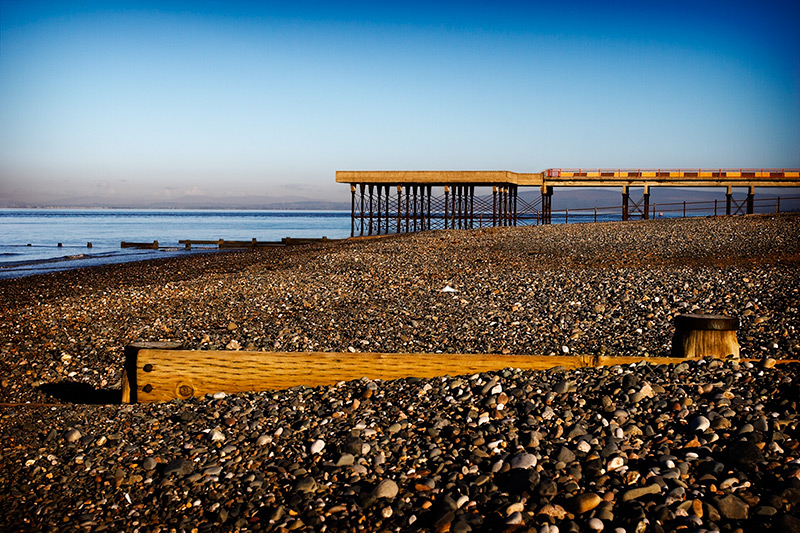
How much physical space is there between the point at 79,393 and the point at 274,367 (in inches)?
97.0

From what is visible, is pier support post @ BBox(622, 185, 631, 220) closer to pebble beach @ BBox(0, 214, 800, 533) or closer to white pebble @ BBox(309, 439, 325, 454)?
pebble beach @ BBox(0, 214, 800, 533)

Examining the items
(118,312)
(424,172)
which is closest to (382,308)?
(118,312)

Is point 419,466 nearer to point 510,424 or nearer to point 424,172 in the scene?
point 510,424

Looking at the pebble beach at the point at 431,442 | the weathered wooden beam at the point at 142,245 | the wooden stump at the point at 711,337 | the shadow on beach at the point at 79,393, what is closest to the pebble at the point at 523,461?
the pebble beach at the point at 431,442

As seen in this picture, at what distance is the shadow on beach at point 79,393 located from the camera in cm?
542

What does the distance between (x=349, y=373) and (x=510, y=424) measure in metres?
1.31

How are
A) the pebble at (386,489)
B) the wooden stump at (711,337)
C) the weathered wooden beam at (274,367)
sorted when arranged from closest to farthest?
1. the pebble at (386,489)
2. the weathered wooden beam at (274,367)
3. the wooden stump at (711,337)

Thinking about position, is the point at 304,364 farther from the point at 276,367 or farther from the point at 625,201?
the point at 625,201

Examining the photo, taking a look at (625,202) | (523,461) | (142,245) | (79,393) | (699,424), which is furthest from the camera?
(625,202)

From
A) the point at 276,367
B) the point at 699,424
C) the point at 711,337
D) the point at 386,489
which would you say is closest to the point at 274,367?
the point at 276,367

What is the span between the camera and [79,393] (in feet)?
18.6

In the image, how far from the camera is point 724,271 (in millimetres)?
10852

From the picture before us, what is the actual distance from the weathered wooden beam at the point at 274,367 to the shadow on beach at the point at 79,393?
1.13 m

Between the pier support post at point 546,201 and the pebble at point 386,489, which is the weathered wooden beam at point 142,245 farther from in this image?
the pebble at point 386,489
